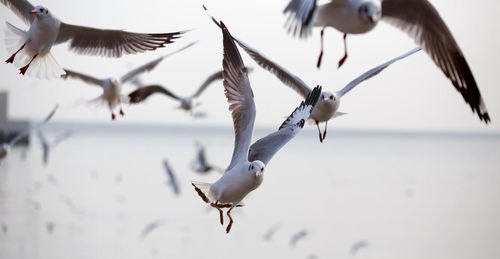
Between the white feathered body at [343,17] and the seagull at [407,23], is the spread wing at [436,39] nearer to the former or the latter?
the seagull at [407,23]

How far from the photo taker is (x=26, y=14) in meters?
1.93

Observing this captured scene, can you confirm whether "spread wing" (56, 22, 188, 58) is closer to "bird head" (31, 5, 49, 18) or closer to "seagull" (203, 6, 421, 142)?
"bird head" (31, 5, 49, 18)

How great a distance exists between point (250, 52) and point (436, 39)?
50.6 inches

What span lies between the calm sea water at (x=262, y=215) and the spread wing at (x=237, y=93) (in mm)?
4499

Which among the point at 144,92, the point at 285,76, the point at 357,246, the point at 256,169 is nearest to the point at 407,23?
the point at 256,169

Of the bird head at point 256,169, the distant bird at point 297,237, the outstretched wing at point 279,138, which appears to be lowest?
the distant bird at point 297,237

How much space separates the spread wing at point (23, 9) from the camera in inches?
74.5

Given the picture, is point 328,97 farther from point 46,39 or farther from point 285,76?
point 46,39

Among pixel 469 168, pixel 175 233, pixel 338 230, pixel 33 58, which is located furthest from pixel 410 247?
pixel 469 168

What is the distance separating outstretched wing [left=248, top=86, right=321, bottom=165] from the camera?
1.62m

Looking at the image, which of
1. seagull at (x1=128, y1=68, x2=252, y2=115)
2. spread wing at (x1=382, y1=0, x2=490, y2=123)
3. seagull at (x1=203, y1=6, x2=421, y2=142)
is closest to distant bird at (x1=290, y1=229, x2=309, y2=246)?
seagull at (x1=128, y1=68, x2=252, y2=115)

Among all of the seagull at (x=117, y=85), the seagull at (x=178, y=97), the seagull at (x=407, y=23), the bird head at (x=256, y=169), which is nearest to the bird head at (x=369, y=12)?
the seagull at (x=407, y=23)

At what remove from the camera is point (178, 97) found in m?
5.21

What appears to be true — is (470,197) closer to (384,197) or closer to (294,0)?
(384,197)
